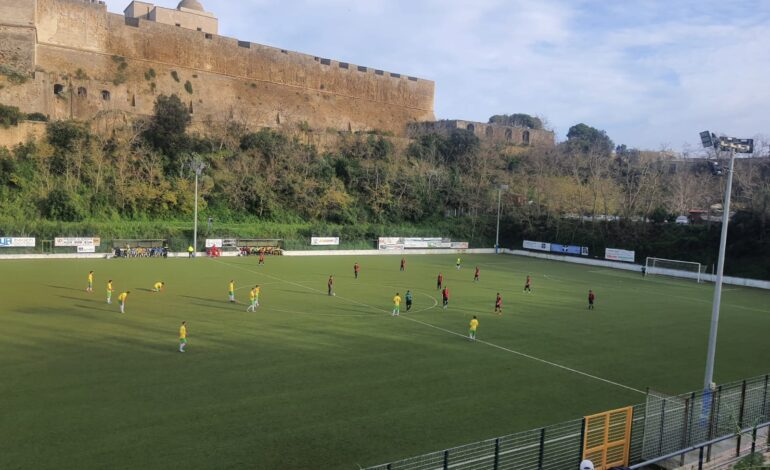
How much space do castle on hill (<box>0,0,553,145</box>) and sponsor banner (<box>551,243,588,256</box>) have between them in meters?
34.5

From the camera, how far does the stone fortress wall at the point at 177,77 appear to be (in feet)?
185

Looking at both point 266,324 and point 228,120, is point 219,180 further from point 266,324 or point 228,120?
point 266,324

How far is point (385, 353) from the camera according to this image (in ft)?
59.4

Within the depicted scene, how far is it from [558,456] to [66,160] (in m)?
54.5

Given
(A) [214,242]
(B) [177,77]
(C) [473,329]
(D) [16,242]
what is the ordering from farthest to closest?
(B) [177,77] → (A) [214,242] → (D) [16,242] → (C) [473,329]

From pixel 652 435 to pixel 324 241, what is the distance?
1763 inches

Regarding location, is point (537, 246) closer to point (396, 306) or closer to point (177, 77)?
point (396, 306)

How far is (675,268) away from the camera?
157 ft

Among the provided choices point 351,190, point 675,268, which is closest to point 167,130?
point 351,190

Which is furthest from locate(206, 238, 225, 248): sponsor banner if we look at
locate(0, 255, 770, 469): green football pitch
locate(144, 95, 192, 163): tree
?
locate(144, 95, 192, 163): tree

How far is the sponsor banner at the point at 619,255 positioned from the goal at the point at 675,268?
1.82 meters

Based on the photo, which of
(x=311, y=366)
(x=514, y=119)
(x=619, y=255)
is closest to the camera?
A: (x=311, y=366)

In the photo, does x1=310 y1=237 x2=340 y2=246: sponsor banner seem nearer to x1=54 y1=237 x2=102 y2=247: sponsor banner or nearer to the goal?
x1=54 y1=237 x2=102 y2=247: sponsor banner

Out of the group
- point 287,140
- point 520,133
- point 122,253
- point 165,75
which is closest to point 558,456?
point 122,253
